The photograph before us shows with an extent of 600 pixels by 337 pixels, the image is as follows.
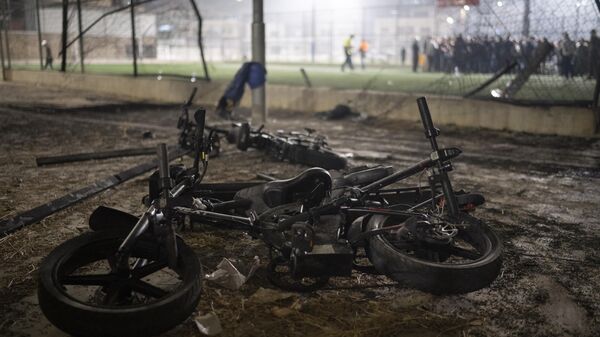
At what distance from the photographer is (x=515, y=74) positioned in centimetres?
1411

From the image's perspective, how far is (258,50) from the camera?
12297 mm

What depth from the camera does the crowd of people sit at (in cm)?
1234

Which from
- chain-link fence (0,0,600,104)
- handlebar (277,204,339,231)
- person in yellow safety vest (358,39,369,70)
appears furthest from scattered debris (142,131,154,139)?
person in yellow safety vest (358,39,369,70)

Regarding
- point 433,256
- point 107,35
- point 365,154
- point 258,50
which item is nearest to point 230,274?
point 433,256

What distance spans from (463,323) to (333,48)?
114 ft

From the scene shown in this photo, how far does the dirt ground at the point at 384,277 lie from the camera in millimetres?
3381

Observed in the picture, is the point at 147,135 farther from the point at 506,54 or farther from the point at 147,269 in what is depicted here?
the point at 506,54

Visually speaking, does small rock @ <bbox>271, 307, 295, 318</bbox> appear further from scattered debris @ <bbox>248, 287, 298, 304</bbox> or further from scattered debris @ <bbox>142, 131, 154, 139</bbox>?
scattered debris @ <bbox>142, 131, 154, 139</bbox>

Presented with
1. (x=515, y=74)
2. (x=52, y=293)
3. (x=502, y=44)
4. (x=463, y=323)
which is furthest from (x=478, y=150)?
(x=502, y=44)

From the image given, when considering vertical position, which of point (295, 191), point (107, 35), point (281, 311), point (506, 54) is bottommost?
point (281, 311)

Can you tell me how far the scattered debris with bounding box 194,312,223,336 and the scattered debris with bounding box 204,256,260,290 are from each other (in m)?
0.50

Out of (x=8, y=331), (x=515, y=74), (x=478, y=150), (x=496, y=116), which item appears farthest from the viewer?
(x=515, y=74)

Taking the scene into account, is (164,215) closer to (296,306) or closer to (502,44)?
(296,306)

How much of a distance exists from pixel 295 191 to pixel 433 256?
1.18m
